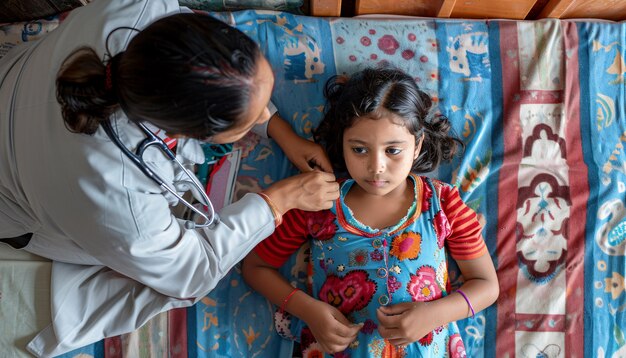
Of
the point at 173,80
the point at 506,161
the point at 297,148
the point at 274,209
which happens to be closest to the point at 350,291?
the point at 274,209

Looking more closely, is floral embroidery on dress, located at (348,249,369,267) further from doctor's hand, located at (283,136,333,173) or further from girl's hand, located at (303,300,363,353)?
doctor's hand, located at (283,136,333,173)

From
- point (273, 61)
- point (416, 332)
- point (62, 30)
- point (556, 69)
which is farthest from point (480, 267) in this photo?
point (62, 30)

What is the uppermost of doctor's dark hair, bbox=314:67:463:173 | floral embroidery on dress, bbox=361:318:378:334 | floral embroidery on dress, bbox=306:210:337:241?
doctor's dark hair, bbox=314:67:463:173

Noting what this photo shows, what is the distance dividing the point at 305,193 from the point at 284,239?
0.57ft

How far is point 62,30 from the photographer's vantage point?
3.57ft

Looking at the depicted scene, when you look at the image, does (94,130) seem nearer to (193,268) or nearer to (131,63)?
(131,63)

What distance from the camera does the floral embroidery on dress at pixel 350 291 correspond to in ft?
4.49

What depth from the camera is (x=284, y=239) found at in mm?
1447

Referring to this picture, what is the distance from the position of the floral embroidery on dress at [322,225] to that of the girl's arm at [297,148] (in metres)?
0.12

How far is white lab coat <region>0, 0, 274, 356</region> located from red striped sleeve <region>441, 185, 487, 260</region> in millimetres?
481

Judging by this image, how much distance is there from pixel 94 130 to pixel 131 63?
0.16 m

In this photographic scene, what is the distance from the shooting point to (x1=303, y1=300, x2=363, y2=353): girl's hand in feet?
4.33

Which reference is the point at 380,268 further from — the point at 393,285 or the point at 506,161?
the point at 506,161

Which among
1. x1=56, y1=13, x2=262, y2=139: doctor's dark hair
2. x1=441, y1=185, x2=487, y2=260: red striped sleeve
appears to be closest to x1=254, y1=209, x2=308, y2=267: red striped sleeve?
x1=441, y1=185, x2=487, y2=260: red striped sleeve
